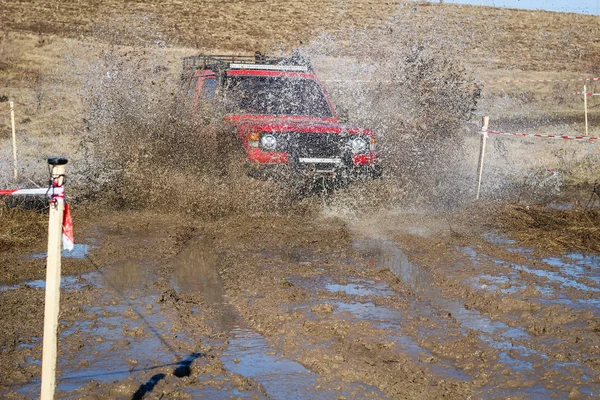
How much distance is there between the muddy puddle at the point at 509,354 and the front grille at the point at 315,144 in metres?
3.44

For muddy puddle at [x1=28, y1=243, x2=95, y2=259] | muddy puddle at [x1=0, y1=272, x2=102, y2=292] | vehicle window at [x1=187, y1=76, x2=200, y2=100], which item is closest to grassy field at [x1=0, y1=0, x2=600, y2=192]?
vehicle window at [x1=187, y1=76, x2=200, y2=100]

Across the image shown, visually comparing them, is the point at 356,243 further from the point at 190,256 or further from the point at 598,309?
the point at 598,309

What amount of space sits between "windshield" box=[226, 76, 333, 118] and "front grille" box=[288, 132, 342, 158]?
0.91 m

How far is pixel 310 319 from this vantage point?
566 centimetres

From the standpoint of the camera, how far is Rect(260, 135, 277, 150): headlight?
10.0 metres

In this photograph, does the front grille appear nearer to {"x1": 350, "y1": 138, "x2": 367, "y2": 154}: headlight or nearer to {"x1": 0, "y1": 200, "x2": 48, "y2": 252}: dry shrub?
{"x1": 350, "y1": 138, "x2": 367, "y2": 154}: headlight

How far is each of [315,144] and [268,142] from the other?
658mm

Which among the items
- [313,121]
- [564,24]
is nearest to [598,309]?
[313,121]

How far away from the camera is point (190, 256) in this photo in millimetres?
7922

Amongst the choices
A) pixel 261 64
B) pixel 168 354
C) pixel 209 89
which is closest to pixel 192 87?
pixel 209 89

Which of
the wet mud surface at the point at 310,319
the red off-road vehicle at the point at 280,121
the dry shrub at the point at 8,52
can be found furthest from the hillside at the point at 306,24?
the wet mud surface at the point at 310,319

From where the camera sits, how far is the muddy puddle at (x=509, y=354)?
4.48 m

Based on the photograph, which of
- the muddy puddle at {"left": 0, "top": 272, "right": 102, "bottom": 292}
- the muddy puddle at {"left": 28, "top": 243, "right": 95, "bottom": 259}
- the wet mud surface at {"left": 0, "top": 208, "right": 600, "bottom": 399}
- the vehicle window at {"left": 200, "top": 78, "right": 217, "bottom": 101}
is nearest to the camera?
the wet mud surface at {"left": 0, "top": 208, "right": 600, "bottom": 399}

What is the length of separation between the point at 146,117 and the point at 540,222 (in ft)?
19.5
